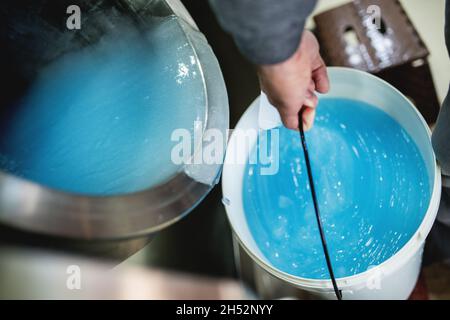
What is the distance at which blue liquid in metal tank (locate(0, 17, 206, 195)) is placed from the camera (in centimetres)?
81

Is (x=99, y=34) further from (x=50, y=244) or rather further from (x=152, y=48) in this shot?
(x=50, y=244)

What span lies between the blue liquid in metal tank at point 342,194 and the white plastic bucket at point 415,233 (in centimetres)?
3

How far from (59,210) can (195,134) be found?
0.31 m

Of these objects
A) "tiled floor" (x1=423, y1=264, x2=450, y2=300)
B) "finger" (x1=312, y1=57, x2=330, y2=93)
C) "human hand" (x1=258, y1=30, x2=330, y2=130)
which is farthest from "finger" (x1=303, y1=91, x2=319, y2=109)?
"tiled floor" (x1=423, y1=264, x2=450, y2=300)

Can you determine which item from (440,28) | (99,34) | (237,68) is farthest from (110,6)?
→ (440,28)

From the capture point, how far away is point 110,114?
877 mm

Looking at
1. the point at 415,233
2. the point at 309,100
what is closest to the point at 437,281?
the point at 415,233

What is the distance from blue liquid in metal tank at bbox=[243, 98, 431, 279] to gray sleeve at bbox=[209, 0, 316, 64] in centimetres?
48

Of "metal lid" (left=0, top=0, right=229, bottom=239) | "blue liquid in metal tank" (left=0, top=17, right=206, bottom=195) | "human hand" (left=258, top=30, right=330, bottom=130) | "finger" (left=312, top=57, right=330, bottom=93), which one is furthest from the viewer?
"finger" (left=312, top=57, right=330, bottom=93)

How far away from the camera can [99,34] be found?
959 mm

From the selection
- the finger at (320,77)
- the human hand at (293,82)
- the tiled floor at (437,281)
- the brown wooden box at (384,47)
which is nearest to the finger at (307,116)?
the human hand at (293,82)

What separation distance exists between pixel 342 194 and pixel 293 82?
0.41 m

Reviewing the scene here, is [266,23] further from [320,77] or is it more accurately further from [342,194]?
[342,194]

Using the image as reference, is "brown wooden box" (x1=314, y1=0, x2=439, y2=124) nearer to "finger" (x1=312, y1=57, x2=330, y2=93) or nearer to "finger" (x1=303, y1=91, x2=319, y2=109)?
"finger" (x1=312, y1=57, x2=330, y2=93)
